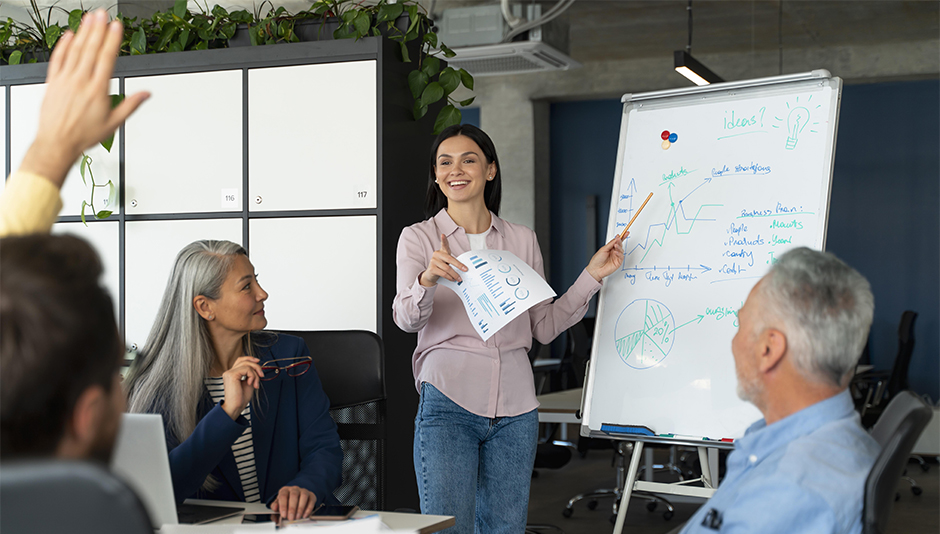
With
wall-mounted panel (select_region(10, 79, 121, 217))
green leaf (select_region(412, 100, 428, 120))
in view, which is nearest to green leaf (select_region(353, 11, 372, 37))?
green leaf (select_region(412, 100, 428, 120))

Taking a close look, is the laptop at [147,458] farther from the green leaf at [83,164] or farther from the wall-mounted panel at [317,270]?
the green leaf at [83,164]

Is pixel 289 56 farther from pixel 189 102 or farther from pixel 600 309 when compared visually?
pixel 600 309

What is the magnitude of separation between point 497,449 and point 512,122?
20.6ft

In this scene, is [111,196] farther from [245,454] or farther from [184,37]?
[245,454]

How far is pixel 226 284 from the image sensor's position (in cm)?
197

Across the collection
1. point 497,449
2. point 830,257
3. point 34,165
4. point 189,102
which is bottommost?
point 497,449

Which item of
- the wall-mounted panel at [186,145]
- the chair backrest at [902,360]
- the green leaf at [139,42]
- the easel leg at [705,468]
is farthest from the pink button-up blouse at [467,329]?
the chair backrest at [902,360]

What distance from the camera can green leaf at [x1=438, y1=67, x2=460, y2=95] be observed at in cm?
335

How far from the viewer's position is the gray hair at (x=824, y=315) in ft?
4.12

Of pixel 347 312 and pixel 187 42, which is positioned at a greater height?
pixel 187 42

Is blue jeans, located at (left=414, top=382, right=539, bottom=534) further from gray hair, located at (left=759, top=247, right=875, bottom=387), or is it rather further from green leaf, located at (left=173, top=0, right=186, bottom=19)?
green leaf, located at (left=173, top=0, right=186, bottom=19)

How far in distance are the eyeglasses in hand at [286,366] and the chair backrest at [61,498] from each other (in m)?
1.35

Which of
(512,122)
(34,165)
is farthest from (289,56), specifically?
(512,122)

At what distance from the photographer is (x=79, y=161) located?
12.1ft
